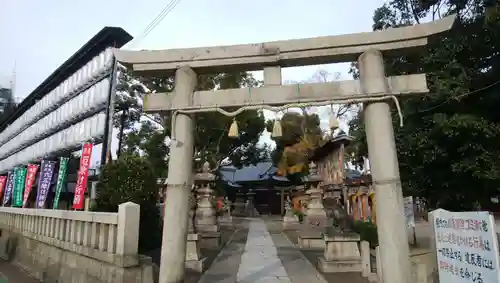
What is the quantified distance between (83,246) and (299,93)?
5797 millimetres

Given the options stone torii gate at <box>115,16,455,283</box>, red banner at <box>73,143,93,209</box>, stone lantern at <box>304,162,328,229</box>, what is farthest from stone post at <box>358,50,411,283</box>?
red banner at <box>73,143,93,209</box>

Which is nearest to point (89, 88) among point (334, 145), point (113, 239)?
point (334, 145)

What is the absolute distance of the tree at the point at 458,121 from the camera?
9078 mm

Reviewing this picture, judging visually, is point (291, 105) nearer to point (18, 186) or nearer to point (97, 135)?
point (97, 135)

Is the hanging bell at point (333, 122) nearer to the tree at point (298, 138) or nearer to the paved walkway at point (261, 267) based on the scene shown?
the paved walkway at point (261, 267)

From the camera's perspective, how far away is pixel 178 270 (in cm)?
574

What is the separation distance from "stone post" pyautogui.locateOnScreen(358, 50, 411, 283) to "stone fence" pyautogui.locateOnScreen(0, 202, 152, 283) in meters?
4.19

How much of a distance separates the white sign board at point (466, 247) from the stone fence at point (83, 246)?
4.88 metres

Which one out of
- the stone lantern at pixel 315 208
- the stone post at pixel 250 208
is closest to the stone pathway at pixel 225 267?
the stone lantern at pixel 315 208

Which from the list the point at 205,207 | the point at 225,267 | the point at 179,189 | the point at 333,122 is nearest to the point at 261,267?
the point at 225,267

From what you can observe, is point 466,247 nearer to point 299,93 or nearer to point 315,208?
point 299,93

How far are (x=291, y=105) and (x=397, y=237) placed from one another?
263 centimetres

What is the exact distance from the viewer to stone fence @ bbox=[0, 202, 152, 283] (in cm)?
618

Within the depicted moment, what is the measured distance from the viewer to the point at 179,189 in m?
5.88
